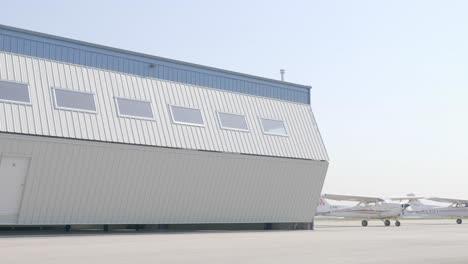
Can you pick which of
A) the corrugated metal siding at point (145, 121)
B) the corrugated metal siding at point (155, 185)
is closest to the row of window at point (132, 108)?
the corrugated metal siding at point (145, 121)

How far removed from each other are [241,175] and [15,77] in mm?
11100

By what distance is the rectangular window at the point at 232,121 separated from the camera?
27725mm

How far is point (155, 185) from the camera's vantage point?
25.0 meters

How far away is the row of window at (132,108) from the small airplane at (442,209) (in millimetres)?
36390

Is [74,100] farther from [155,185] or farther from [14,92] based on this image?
[155,185]

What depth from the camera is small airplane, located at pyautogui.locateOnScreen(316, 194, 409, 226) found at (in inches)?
1922

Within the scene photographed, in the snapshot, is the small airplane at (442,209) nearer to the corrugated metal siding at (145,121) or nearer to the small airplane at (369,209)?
the small airplane at (369,209)

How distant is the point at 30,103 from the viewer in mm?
21531

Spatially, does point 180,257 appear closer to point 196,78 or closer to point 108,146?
point 108,146

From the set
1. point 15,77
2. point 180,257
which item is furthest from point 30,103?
point 180,257

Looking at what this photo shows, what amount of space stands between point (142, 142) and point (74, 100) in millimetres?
3115

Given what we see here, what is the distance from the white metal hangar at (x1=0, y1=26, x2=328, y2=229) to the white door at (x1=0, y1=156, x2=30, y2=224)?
35 mm

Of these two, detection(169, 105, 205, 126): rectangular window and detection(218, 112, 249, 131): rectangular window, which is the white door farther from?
detection(218, 112, 249, 131): rectangular window

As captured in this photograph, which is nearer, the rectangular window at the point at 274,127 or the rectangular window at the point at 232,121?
the rectangular window at the point at 232,121
